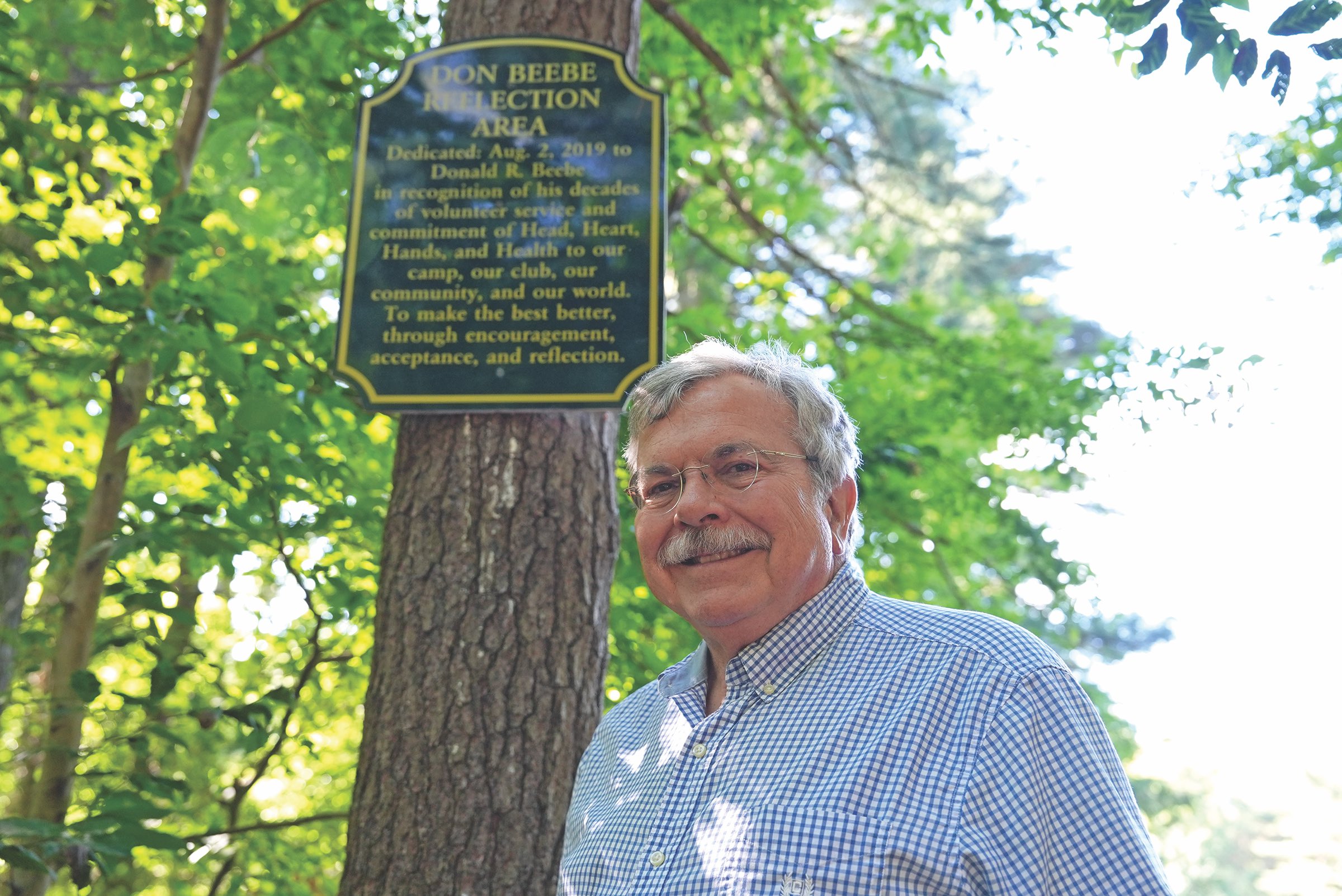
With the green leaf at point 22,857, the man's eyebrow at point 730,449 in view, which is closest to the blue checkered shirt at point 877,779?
the man's eyebrow at point 730,449

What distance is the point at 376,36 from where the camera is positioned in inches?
175

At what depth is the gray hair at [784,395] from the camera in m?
2.08

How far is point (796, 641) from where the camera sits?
194cm

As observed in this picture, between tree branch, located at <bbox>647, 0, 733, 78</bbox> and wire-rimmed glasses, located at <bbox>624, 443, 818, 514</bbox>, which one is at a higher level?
tree branch, located at <bbox>647, 0, 733, 78</bbox>

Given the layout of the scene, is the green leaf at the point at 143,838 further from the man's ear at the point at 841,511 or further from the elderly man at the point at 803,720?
the man's ear at the point at 841,511

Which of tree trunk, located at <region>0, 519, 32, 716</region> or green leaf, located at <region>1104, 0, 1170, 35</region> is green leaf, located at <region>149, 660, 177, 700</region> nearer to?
tree trunk, located at <region>0, 519, 32, 716</region>

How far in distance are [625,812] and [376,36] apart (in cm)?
361

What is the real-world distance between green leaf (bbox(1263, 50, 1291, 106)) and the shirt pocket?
1.78 m

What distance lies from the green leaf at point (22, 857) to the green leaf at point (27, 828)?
0.03 m

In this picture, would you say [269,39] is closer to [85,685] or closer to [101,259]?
[101,259]

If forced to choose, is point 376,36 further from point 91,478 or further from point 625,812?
point 625,812

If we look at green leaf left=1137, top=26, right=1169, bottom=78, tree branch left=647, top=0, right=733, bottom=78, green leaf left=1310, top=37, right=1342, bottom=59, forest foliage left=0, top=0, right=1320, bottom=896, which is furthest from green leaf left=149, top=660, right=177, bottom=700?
green leaf left=1310, top=37, right=1342, bottom=59

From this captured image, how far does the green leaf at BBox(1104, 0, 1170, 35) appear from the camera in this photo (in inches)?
92.0

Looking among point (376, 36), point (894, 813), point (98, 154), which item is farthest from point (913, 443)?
point (98, 154)
